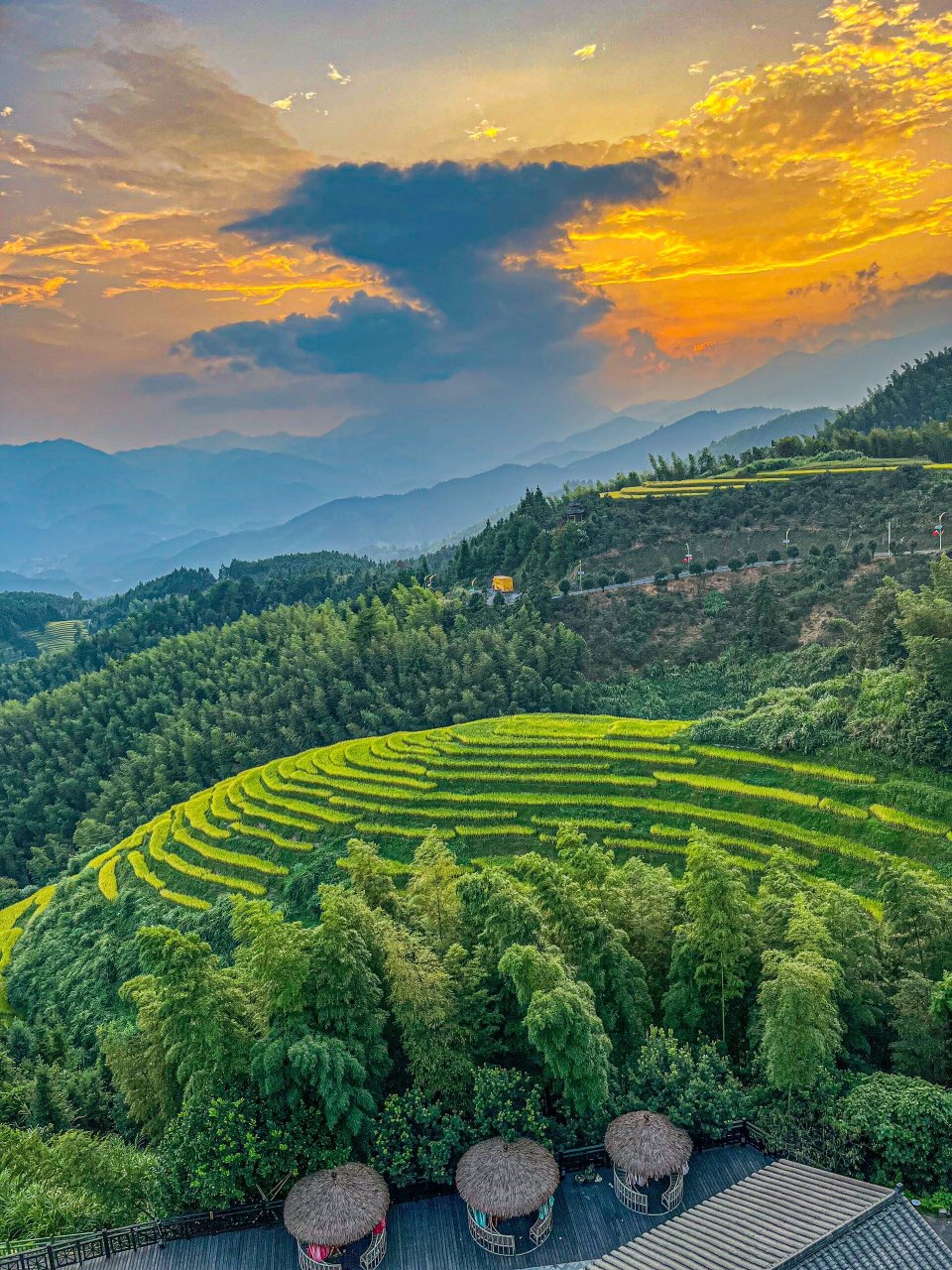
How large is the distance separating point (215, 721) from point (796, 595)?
37413 millimetres

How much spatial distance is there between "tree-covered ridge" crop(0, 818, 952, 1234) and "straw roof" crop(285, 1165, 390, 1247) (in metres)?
0.53

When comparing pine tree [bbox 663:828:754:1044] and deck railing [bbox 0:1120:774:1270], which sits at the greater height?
pine tree [bbox 663:828:754:1044]

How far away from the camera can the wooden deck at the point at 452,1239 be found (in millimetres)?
13555

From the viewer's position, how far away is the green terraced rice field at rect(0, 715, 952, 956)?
80.5ft

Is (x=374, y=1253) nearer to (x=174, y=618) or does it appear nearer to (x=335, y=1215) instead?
(x=335, y=1215)

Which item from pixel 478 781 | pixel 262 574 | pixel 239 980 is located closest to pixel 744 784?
pixel 478 781

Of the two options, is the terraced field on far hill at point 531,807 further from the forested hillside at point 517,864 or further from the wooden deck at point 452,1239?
the wooden deck at point 452,1239

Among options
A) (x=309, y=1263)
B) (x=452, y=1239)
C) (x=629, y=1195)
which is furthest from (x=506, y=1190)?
(x=309, y=1263)

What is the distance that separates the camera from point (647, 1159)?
14.1 meters

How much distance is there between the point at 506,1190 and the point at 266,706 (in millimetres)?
38584

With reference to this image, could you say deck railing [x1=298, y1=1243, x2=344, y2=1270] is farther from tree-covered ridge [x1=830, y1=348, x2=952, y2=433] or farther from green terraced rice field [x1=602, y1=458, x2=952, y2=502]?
tree-covered ridge [x1=830, y1=348, x2=952, y2=433]

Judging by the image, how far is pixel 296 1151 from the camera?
1433cm

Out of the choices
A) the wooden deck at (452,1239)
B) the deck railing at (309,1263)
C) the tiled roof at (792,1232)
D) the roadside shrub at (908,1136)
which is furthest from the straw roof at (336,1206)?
the roadside shrub at (908,1136)

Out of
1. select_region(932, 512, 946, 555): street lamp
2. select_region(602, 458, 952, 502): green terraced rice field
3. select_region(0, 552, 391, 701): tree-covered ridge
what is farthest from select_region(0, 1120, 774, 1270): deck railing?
select_region(0, 552, 391, 701): tree-covered ridge
